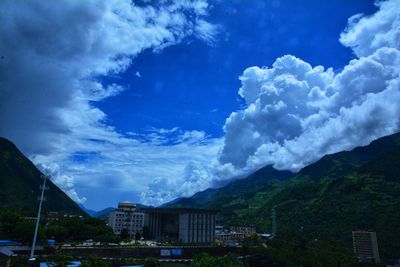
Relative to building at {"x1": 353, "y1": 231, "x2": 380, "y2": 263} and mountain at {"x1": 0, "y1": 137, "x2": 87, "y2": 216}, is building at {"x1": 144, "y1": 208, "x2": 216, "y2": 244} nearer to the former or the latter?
building at {"x1": 353, "y1": 231, "x2": 380, "y2": 263}

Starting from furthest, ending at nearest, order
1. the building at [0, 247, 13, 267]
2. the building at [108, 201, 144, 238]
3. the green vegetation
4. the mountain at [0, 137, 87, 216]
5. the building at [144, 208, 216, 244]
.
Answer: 1. the mountain at [0, 137, 87, 216]
2. the building at [108, 201, 144, 238]
3. the building at [144, 208, 216, 244]
4. the green vegetation
5. the building at [0, 247, 13, 267]

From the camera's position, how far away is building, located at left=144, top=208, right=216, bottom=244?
98750 mm

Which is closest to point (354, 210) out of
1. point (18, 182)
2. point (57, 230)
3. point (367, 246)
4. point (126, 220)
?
point (367, 246)

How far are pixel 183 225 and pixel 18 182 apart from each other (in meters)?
112

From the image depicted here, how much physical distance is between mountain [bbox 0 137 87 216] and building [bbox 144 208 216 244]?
66466mm

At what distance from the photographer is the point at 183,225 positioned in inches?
3937

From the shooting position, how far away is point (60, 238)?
79688 mm

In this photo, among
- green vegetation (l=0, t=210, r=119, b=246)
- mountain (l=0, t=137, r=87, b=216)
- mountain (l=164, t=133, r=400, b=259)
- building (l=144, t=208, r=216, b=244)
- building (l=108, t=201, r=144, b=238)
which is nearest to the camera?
green vegetation (l=0, t=210, r=119, b=246)

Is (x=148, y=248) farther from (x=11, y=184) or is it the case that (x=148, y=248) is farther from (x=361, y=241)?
(x=11, y=184)

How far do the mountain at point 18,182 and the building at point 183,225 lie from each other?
2617 inches

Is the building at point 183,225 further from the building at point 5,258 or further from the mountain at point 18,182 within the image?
the mountain at point 18,182

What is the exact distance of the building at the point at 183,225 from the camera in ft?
324

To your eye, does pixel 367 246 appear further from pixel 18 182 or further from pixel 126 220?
pixel 18 182

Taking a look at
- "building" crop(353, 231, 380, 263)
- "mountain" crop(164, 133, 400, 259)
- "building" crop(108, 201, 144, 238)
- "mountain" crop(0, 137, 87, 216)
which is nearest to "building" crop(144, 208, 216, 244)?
"building" crop(108, 201, 144, 238)
